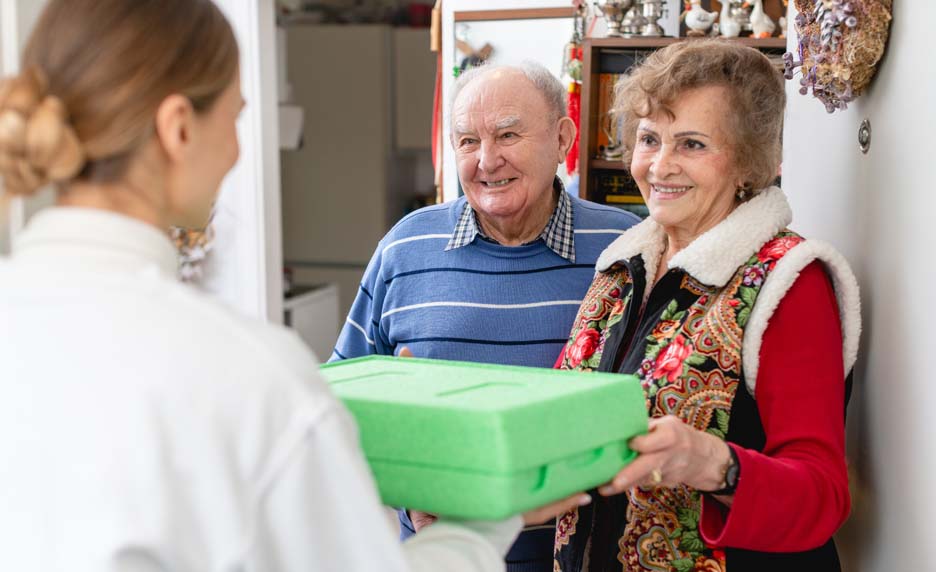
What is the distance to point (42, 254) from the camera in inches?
32.7

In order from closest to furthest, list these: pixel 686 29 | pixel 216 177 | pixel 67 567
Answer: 1. pixel 67 567
2. pixel 216 177
3. pixel 686 29

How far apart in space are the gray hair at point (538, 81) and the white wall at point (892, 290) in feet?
1.87

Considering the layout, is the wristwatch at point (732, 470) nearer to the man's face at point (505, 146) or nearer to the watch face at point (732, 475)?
the watch face at point (732, 475)

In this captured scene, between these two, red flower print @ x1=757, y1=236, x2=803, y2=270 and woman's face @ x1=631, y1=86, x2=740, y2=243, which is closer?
red flower print @ x1=757, y1=236, x2=803, y2=270

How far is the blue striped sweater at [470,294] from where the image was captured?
1.84 m

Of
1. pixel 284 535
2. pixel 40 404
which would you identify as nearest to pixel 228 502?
pixel 284 535

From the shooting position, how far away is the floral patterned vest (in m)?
1.30

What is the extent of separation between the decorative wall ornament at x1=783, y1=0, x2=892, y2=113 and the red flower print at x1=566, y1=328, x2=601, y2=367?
0.50 meters

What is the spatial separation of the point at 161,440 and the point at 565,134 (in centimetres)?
146

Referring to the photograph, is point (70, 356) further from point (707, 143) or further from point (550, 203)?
point (550, 203)

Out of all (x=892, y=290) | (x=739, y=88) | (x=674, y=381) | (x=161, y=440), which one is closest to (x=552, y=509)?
(x=674, y=381)

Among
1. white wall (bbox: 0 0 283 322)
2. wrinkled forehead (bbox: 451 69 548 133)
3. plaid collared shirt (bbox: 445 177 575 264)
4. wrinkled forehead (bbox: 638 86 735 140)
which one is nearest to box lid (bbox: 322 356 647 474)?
wrinkled forehead (bbox: 638 86 735 140)

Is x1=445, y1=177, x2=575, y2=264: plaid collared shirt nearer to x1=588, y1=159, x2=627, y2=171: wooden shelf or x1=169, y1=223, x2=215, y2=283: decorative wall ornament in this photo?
x1=588, y1=159, x2=627, y2=171: wooden shelf

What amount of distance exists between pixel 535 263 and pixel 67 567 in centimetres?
127
